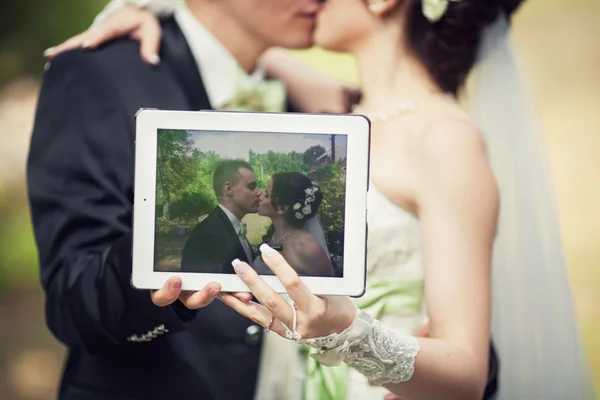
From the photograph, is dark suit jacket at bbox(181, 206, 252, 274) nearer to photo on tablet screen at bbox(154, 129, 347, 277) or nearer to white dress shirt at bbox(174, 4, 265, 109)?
photo on tablet screen at bbox(154, 129, 347, 277)

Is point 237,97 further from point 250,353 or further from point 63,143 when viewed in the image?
point 250,353

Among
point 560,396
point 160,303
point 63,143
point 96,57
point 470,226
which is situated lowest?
point 560,396

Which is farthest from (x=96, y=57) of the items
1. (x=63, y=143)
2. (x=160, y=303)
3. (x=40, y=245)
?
(x=160, y=303)

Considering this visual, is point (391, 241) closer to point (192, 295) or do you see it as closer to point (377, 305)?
point (377, 305)

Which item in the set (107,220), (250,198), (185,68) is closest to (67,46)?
(185,68)

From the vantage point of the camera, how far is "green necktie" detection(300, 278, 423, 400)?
1119 millimetres

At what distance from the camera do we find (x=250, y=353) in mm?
1152

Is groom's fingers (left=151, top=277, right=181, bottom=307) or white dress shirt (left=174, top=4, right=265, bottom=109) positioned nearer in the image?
groom's fingers (left=151, top=277, right=181, bottom=307)

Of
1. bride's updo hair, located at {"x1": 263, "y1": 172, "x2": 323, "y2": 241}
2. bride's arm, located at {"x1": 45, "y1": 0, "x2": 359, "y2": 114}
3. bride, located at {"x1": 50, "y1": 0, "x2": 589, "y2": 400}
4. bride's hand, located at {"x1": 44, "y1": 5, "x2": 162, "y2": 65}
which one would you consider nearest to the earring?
bride, located at {"x1": 50, "y1": 0, "x2": 589, "y2": 400}

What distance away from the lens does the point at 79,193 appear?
1.13 meters

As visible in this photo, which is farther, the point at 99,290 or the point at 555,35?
the point at 555,35

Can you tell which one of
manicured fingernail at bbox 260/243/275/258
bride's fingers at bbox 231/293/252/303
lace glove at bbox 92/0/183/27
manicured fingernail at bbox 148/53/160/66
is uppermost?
lace glove at bbox 92/0/183/27

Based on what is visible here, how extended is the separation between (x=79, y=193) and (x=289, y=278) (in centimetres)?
51

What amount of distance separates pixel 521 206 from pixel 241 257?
0.54 meters
